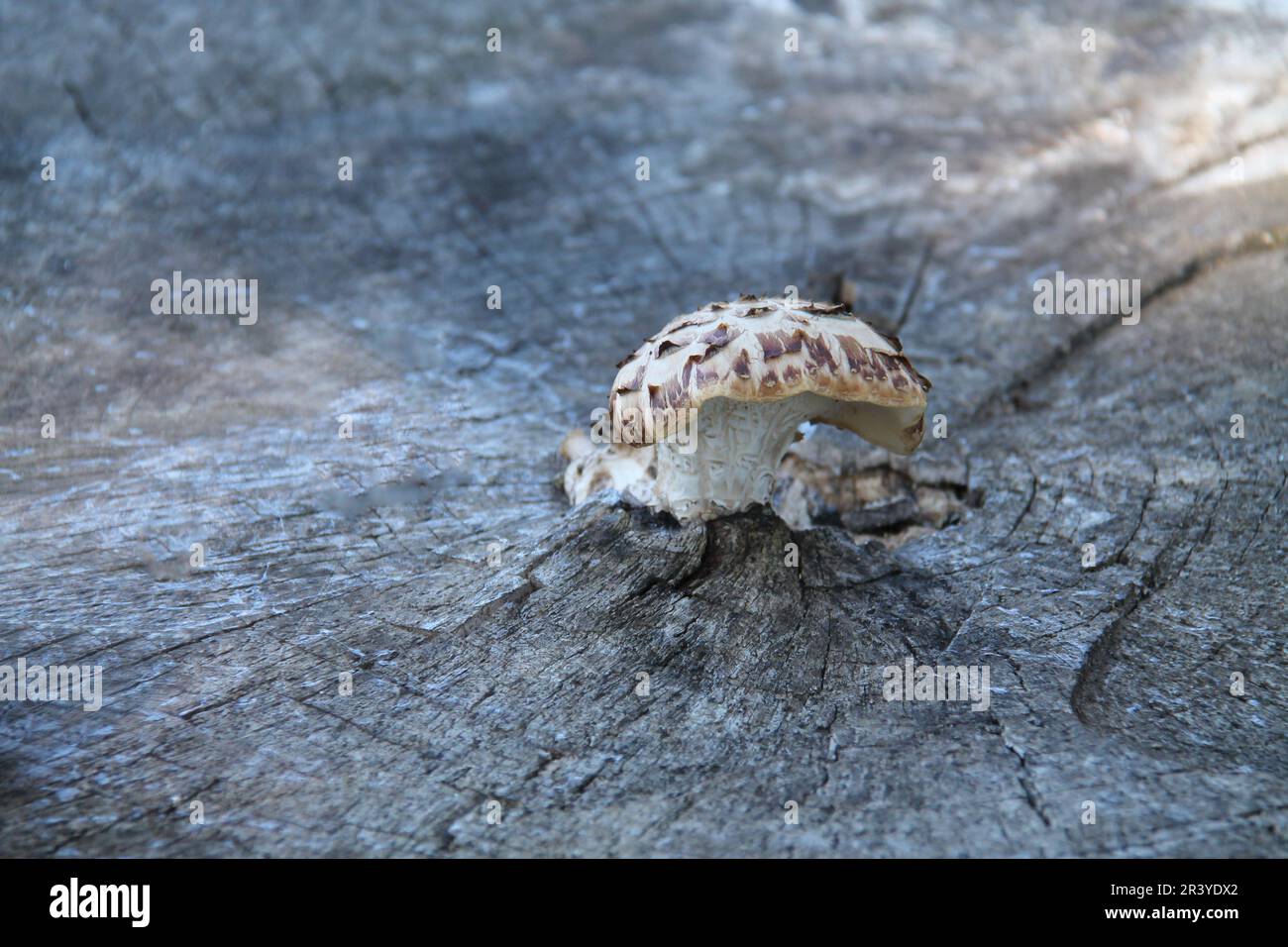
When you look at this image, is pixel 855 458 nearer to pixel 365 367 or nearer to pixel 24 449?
pixel 365 367
